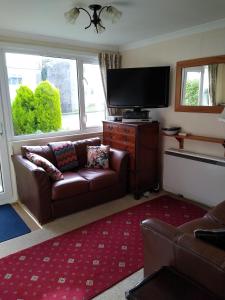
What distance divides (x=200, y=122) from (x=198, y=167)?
59 centimetres

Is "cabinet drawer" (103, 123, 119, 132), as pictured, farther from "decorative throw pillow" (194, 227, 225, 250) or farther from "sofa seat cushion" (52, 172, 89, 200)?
"decorative throw pillow" (194, 227, 225, 250)

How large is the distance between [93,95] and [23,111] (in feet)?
4.05

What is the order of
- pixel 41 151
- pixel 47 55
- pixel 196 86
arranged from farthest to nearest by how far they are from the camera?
1. pixel 47 55
2. pixel 41 151
3. pixel 196 86

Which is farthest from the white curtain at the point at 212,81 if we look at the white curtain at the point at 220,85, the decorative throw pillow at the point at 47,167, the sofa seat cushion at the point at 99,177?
the decorative throw pillow at the point at 47,167

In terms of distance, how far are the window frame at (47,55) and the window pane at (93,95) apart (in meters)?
0.09

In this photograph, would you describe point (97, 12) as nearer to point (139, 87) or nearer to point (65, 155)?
point (139, 87)

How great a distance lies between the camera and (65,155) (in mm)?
3273

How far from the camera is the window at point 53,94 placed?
127 inches

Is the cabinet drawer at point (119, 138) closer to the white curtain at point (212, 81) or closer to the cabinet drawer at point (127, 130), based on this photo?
the cabinet drawer at point (127, 130)

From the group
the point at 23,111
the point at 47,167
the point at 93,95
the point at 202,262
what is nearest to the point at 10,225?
the point at 47,167

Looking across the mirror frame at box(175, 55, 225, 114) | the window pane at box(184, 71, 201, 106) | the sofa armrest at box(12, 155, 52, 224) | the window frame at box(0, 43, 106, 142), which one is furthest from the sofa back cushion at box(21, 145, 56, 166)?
the window pane at box(184, 71, 201, 106)

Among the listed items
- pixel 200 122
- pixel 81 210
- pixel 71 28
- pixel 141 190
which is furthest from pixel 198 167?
pixel 71 28

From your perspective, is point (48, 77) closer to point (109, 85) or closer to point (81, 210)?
point (109, 85)

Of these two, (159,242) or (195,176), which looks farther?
(195,176)
